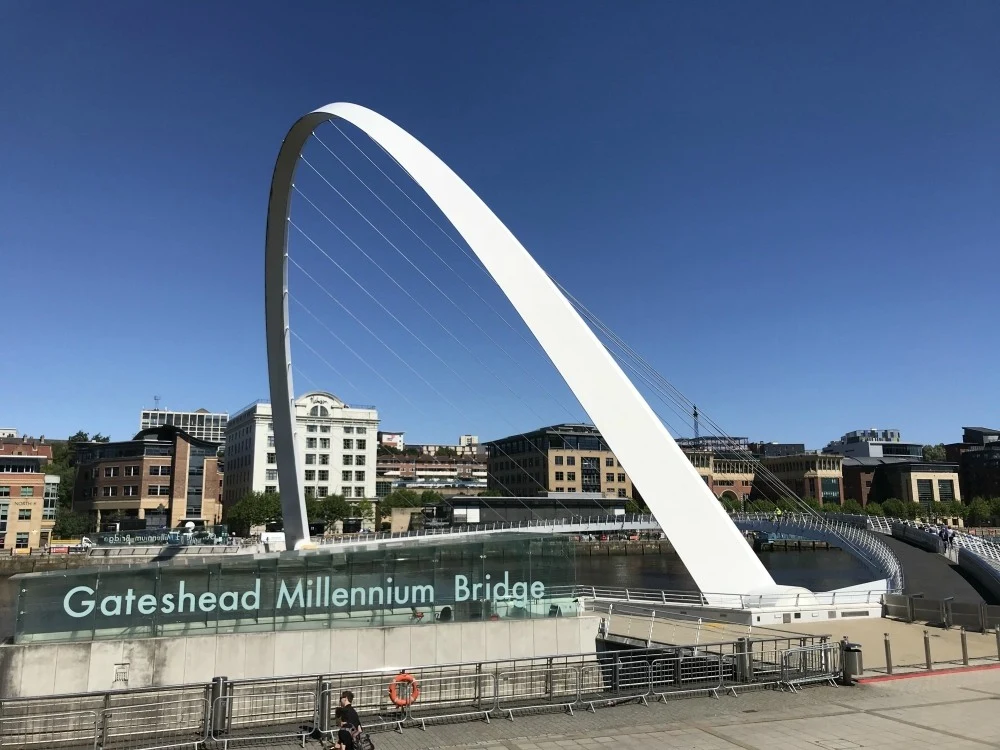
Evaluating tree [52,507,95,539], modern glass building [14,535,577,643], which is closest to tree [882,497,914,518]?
tree [52,507,95,539]

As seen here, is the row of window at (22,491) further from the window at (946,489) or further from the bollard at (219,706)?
the window at (946,489)

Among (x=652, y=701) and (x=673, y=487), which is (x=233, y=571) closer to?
(x=652, y=701)

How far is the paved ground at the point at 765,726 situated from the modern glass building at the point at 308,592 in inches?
167

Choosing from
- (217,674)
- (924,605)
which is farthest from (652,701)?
(924,605)

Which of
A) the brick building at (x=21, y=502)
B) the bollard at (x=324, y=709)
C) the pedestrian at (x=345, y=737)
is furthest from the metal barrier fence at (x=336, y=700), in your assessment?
A: the brick building at (x=21, y=502)

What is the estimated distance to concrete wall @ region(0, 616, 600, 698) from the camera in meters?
11.8

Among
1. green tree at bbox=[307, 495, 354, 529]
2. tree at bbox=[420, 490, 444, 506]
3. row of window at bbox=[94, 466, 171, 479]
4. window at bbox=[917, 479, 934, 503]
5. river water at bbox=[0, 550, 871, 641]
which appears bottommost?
river water at bbox=[0, 550, 871, 641]

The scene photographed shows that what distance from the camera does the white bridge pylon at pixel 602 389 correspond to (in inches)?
798

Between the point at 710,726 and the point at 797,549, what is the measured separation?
88901 mm

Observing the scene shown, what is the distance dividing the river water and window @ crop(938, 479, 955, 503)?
3708 centimetres

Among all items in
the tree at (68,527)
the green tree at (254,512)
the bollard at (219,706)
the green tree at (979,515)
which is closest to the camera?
the bollard at (219,706)

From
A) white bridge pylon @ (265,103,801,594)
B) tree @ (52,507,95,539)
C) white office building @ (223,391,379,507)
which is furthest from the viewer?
white office building @ (223,391,379,507)

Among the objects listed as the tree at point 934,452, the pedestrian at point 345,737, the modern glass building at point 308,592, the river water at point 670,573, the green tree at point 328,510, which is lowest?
the river water at point 670,573

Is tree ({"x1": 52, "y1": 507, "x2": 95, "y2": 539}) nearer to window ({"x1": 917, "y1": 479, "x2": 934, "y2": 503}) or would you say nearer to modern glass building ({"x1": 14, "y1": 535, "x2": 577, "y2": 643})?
modern glass building ({"x1": 14, "y1": 535, "x2": 577, "y2": 643})
